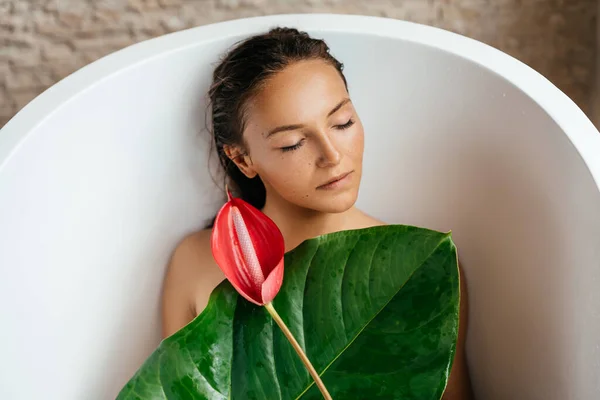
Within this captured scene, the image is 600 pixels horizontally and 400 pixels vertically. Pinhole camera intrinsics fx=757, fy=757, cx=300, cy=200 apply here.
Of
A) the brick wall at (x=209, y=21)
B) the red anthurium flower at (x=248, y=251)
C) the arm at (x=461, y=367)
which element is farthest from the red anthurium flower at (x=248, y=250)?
the brick wall at (x=209, y=21)

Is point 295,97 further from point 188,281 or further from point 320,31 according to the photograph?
point 188,281

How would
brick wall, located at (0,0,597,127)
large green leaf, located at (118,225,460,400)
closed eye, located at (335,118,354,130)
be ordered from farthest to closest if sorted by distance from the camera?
brick wall, located at (0,0,597,127) < closed eye, located at (335,118,354,130) < large green leaf, located at (118,225,460,400)

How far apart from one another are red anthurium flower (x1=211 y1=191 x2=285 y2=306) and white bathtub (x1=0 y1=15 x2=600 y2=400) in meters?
0.15

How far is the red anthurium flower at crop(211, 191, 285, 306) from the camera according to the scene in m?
0.49

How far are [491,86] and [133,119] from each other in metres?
0.29

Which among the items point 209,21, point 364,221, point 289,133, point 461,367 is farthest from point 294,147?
point 209,21

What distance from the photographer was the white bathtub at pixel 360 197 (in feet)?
1.83

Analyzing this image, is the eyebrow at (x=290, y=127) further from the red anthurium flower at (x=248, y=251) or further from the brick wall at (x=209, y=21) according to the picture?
the brick wall at (x=209, y=21)

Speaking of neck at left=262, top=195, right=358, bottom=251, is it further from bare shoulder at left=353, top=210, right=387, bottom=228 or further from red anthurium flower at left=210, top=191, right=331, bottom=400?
red anthurium flower at left=210, top=191, right=331, bottom=400

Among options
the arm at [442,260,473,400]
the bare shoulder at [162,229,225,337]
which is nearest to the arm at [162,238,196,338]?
the bare shoulder at [162,229,225,337]

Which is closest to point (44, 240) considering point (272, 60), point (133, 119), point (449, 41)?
point (133, 119)

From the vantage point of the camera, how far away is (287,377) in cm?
52

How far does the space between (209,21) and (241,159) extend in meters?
0.32

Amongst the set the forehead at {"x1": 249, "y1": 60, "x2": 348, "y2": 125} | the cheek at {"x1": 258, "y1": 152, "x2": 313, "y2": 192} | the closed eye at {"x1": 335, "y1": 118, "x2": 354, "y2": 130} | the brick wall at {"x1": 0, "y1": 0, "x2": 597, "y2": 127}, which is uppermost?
the brick wall at {"x1": 0, "y1": 0, "x2": 597, "y2": 127}
